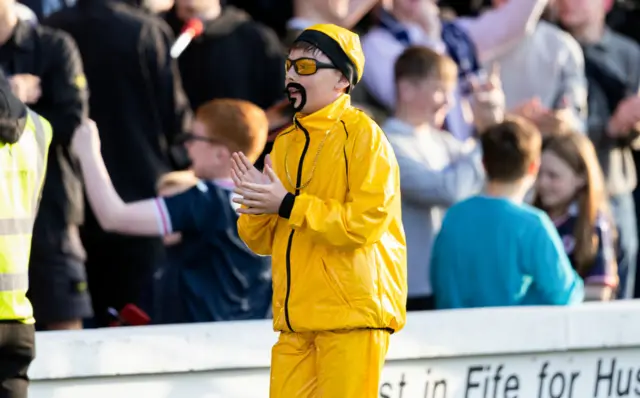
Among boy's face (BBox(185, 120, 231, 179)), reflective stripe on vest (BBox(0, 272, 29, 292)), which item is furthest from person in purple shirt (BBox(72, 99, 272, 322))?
reflective stripe on vest (BBox(0, 272, 29, 292))

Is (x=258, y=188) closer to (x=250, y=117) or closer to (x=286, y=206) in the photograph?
(x=286, y=206)

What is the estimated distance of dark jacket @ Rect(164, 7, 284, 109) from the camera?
859 cm

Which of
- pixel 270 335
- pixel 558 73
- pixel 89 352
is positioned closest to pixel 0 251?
pixel 89 352

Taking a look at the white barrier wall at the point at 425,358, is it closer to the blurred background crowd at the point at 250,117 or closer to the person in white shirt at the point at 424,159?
the blurred background crowd at the point at 250,117

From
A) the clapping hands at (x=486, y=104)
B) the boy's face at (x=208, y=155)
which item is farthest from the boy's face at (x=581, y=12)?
the boy's face at (x=208, y=155)

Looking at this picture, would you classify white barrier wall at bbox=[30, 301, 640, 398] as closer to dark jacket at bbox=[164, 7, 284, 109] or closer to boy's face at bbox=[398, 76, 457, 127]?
boy's face at bbox=[398, 76, 457, 127]

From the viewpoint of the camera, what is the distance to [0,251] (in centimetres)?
570

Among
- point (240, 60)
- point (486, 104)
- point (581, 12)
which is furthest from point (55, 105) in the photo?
point (581, 12)

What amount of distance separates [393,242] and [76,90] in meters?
2.56

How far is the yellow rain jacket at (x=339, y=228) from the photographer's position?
17.3ft

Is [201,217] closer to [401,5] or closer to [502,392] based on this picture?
[502,392]

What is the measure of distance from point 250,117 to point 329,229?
6.40ft

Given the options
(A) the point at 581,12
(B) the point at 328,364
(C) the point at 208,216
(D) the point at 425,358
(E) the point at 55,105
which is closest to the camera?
(B) the point at 328,364

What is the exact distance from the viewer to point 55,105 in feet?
24.9
